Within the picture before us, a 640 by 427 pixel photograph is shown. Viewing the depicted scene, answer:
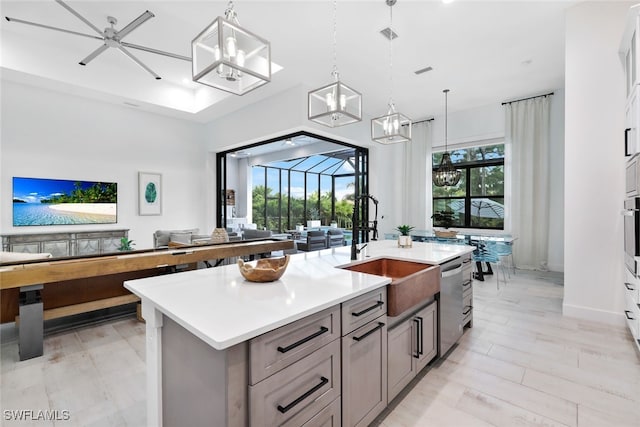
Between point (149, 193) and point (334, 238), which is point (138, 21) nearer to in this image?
point (149, 193)

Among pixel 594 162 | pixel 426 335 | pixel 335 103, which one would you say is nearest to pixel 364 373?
pixel 426 335

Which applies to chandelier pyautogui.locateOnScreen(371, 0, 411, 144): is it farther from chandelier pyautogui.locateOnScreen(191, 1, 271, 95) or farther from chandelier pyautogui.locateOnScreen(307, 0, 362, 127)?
chandelier pyautogui.locateOnScreen(191, 1, 271, 95)

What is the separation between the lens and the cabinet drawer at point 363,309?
4.42 ft

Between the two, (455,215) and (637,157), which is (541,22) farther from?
(455,215)

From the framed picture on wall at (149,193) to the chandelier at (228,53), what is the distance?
4968 mm

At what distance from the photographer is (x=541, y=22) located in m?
3.36

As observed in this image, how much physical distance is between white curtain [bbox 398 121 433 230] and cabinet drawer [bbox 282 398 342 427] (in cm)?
598

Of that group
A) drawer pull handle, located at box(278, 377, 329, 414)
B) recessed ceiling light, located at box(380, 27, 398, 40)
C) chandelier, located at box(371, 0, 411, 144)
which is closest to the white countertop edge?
drawer pull handle, located at box(278, 377, 329, 414)

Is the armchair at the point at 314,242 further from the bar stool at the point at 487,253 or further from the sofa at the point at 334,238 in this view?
the bar stool at the point at 487,253

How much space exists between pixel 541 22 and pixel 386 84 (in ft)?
7.05

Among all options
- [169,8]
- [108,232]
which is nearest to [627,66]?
[169,8]

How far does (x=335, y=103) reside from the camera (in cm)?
219

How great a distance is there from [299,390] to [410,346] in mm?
982

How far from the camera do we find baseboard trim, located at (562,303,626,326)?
114 inches
